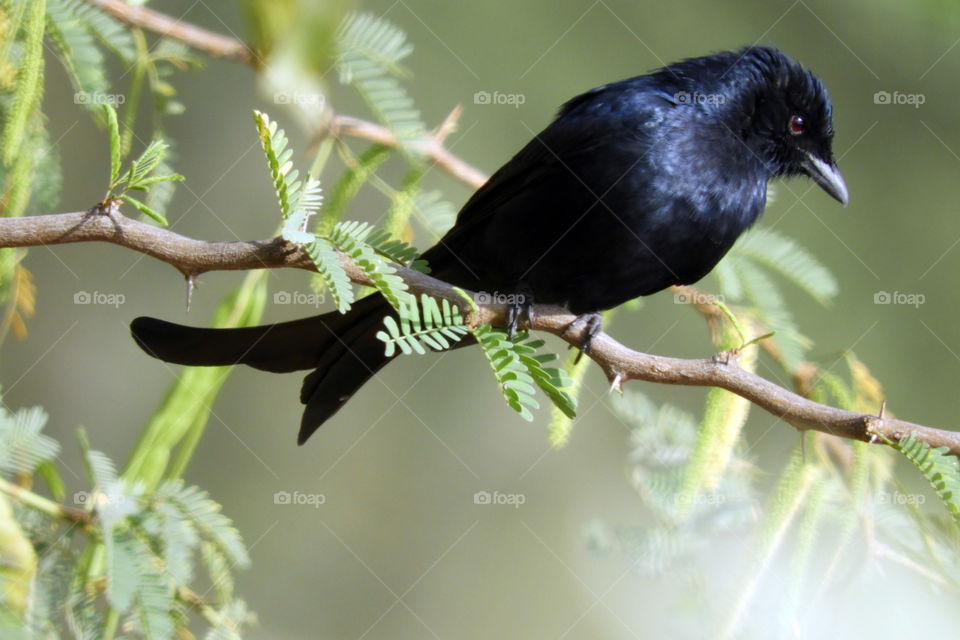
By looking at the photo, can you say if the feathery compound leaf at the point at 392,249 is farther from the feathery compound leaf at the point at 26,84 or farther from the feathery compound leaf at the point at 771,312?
the feathery compound leaf at the point at 771,312

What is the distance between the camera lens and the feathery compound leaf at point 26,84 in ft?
5.79

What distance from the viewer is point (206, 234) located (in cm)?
375

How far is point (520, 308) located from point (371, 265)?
0.78 meters

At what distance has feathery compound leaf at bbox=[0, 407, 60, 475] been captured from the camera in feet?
6.40

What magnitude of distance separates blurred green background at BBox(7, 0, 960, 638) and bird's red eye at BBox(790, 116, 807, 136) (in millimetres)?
1171

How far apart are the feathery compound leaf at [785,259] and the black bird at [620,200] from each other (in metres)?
0.20

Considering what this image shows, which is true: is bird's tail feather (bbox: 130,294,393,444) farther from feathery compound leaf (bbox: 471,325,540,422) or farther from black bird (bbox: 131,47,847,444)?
feathery compound leaf (bbox: 471,325,540,422)

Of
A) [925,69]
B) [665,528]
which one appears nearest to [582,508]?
[665,528]

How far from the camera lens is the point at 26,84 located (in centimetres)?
176

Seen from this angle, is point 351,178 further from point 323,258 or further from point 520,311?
point 323,258

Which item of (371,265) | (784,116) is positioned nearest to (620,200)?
(784,116)

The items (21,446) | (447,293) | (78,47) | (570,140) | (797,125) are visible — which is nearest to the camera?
(447,293)

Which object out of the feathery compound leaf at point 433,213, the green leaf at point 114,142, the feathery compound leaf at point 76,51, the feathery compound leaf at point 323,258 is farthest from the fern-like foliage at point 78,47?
the feathery compound leaf at point 323,258

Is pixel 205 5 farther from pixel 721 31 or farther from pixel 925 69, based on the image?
pixel 925 69
